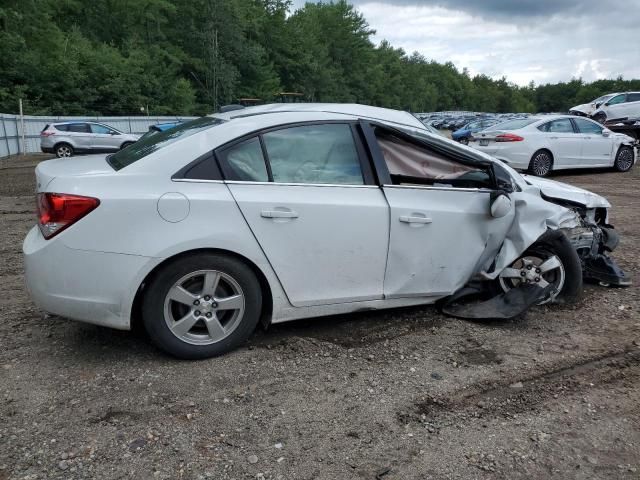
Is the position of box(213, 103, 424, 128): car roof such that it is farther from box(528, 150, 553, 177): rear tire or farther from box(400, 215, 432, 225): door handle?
box(528, 150, 553, 177): rear tire

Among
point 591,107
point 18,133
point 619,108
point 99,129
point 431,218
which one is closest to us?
point 431,218

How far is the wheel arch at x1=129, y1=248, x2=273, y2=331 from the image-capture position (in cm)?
327

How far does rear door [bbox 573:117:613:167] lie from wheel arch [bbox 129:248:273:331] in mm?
12292

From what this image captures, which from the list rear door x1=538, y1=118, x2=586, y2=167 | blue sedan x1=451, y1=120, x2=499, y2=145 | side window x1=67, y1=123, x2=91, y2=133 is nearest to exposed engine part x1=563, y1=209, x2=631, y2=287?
rear door x1=538, y1=118, x2=586, y2=167

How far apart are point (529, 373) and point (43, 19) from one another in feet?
151

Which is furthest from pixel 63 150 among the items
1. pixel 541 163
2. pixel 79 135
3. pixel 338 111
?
pixel 338 111

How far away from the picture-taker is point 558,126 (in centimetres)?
1334

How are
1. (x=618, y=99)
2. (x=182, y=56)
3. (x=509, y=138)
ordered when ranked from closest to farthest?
(x=509, y=138), (x=618, y=99), (x=182, y=56)

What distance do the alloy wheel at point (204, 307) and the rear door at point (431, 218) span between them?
1.07 meters

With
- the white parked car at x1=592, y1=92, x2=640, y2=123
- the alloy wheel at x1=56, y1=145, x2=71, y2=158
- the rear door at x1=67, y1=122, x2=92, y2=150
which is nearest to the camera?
the alloy wheel at x1=56, y1=145, x2=71, y2=158

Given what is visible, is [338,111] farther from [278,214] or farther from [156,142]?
[156,142]

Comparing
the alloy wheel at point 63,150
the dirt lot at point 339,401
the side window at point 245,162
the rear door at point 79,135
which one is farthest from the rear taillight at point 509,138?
the alloy wheel at point 63,150

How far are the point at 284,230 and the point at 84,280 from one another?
1197 millimetres

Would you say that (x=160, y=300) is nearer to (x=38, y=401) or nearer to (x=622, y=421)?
(x=38, y=401)
